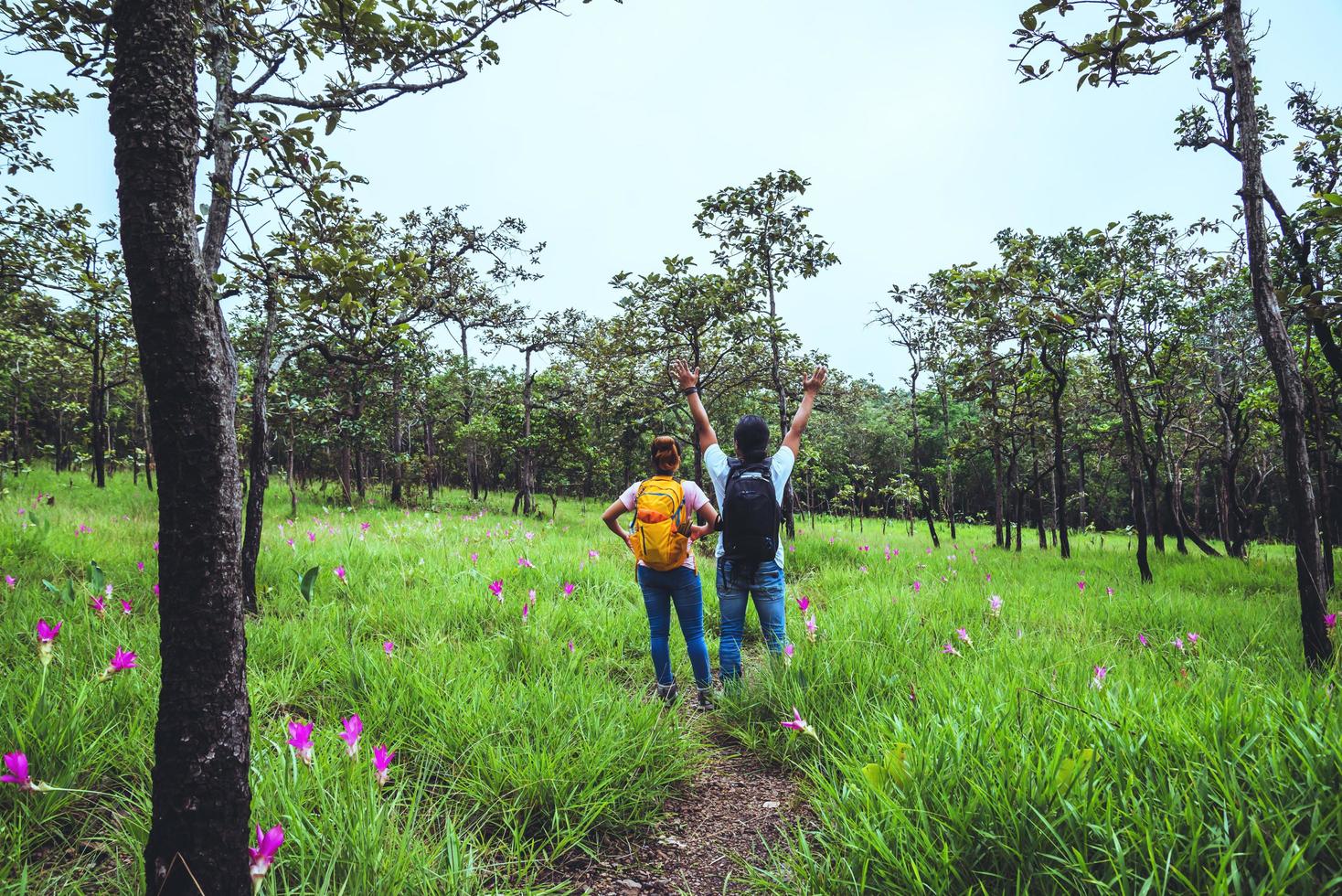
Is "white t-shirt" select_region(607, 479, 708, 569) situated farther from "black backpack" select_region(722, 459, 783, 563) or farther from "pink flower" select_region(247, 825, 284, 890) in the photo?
"pink flower" select_region(247, 825, 284, 890)

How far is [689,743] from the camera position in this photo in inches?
117

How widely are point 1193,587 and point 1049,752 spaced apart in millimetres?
7530

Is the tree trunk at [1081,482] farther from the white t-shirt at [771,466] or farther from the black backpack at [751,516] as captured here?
the black backpack at [751,516]

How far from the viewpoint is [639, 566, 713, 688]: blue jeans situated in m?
3.59

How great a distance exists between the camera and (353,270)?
2.33 metres

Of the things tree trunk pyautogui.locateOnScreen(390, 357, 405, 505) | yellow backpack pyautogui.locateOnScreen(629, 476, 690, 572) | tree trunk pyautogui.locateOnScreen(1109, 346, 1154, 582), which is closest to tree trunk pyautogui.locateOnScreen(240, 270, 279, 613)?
yellow backpack pyautogui.locateOnScreen(629, 476, 690, 572)

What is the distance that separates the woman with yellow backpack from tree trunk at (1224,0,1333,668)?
411 cm

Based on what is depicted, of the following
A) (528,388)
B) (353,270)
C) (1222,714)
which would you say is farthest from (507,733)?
(528,388)

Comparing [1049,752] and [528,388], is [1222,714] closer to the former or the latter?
[1049,752]

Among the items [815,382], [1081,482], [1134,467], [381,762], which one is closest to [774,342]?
[1134,467]

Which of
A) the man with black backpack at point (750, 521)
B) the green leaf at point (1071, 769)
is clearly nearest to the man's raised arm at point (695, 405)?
the man with black backpack at point (750, 521)

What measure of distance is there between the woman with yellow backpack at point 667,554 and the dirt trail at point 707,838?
26.2 inches

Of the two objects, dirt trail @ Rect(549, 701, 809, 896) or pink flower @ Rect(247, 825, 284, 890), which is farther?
dirt trail @ Rect(549, 701, 809, 896)

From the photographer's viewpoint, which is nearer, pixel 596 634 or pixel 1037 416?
pixel 596 634
